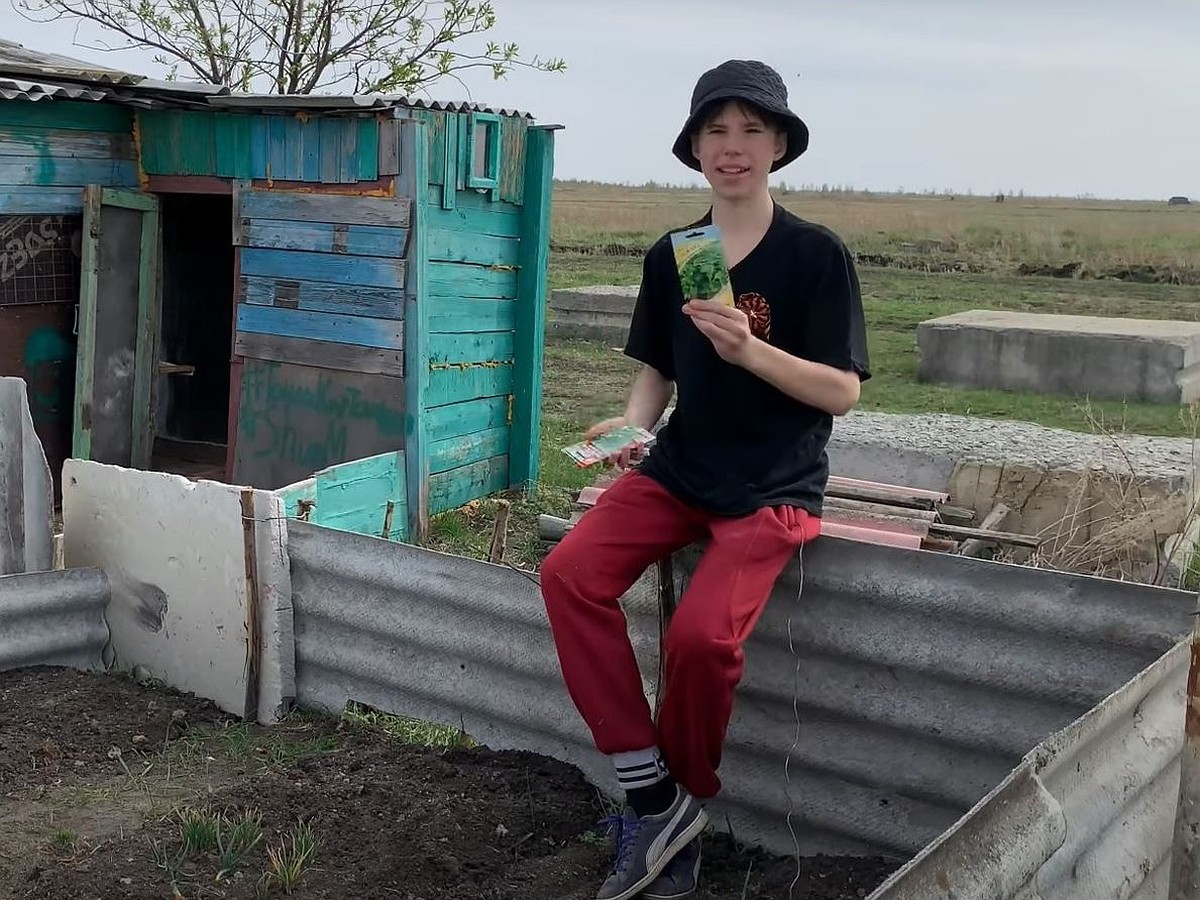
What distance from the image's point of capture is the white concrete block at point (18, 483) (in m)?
4.49

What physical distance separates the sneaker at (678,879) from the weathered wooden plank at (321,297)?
497cm

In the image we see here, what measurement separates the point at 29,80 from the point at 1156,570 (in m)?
6.72

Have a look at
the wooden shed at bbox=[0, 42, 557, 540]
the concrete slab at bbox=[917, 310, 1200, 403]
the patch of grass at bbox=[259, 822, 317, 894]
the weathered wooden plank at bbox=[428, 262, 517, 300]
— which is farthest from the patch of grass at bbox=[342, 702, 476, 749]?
the concrete slab at bbox=[917, 310, 1200, 403]

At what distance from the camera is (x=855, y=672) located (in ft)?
10.1

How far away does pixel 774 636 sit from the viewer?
3182mm

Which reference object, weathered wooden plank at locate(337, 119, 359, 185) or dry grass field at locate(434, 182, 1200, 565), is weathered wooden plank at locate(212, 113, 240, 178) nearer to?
weathered wooden plank at locate(337, 119, 359, 185)

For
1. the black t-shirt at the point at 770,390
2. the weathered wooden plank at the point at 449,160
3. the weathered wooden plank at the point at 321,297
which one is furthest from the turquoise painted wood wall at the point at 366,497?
the black t-shirt at the point at 770,390

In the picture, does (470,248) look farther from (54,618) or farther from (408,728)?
(408,728)

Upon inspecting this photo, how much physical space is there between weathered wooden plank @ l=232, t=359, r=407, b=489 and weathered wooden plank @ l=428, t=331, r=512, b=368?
0.39 m

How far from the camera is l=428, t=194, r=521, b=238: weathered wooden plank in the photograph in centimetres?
765

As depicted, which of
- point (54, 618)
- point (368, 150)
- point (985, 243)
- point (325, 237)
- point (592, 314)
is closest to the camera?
point (54, 618)

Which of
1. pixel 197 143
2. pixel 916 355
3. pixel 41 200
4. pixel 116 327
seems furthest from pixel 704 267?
pixel 916 355

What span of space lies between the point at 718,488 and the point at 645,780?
0.69 m

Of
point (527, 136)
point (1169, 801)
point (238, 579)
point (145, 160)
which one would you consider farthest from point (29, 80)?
point (1169, 801)
